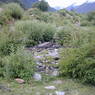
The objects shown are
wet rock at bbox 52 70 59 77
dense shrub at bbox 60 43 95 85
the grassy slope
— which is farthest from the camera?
wet rock at bbox 52 70 59 77

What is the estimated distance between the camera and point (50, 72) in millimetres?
4305

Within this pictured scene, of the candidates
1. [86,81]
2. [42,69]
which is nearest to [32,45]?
[42,69]

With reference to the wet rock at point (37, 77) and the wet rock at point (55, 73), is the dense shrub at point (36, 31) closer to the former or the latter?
the wet rock at point (55, 73)

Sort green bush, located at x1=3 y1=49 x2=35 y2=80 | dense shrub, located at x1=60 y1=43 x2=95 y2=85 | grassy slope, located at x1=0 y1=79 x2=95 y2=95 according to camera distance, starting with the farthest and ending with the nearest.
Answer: green bush, located at x1=3 y1=49 x2=35 y2=80
dense shrub, located at x1=60 y1=43 x2=95 y2=85
grassy slope, located at x1=0 y1=79 x2=95 y2=95

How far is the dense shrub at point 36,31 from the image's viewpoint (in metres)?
6.97

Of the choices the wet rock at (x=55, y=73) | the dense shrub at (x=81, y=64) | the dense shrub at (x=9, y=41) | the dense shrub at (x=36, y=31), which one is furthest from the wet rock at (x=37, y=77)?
the dense shrub at (x=36, y=31)

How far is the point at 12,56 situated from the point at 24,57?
0.27 m

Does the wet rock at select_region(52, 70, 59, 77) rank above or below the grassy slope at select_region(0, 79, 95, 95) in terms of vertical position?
above

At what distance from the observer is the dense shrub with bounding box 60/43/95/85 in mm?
3752

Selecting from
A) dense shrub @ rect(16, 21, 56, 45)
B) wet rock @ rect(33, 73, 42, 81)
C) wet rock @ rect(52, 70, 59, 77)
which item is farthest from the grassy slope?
dense shrub @ rect(16, 21, 56, 45)

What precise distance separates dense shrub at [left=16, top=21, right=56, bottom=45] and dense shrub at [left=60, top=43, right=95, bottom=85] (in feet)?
9.18

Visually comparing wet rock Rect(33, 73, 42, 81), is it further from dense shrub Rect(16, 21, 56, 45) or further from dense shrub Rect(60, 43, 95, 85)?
dense shrub Rect(16, 21, 56, 45)

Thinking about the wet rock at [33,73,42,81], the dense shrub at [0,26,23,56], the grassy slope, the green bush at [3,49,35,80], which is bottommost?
the grassy slope

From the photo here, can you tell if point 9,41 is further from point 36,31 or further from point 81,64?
point 81,64
